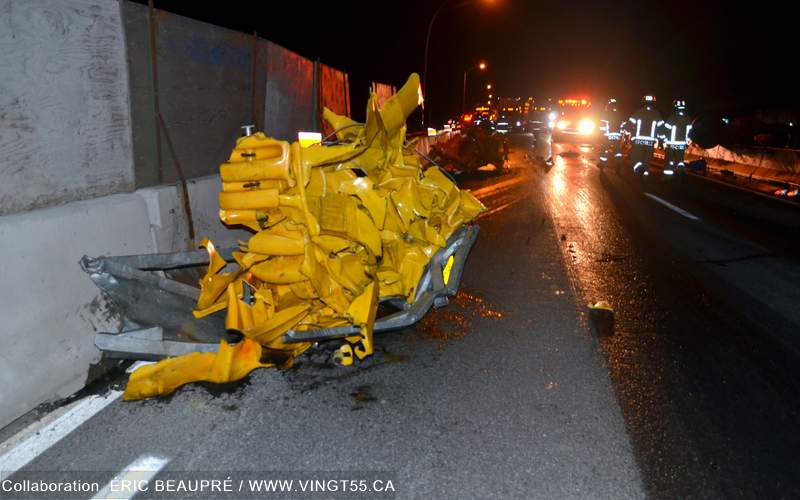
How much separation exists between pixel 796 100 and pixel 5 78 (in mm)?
37358

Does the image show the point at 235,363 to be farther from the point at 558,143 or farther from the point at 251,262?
the point at 558,143

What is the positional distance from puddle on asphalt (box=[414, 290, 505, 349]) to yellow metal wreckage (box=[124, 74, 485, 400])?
378 millimetres

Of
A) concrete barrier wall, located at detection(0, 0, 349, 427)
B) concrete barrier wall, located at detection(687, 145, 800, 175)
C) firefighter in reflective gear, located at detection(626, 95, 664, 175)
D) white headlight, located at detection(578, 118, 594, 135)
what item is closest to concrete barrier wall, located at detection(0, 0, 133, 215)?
concrete barrier wall, located at detection(0, 0, 349, 427)

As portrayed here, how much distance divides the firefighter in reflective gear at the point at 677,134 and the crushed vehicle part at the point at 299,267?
47.2ft

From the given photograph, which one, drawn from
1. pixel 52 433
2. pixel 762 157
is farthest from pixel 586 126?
pixel 52 433

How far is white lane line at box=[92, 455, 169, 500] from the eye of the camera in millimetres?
2693

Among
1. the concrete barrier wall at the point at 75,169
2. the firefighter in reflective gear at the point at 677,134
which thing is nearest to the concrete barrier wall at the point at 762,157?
the firefighter in reflective gear at the point at 677,134

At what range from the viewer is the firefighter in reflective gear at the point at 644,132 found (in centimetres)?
1725

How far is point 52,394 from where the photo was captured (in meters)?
3.52

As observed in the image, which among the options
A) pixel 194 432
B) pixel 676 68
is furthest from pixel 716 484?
pixel 676 68

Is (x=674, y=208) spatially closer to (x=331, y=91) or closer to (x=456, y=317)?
(x=331, y=91)

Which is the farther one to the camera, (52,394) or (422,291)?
(422,291)

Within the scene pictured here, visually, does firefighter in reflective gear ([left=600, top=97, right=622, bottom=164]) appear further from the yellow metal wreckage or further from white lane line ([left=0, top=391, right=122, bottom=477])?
white lane line ([left=0, top=391, right=122, bottom=477])

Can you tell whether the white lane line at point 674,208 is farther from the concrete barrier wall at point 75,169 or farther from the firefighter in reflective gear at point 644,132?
the concrete barrier wall at point 75,169
